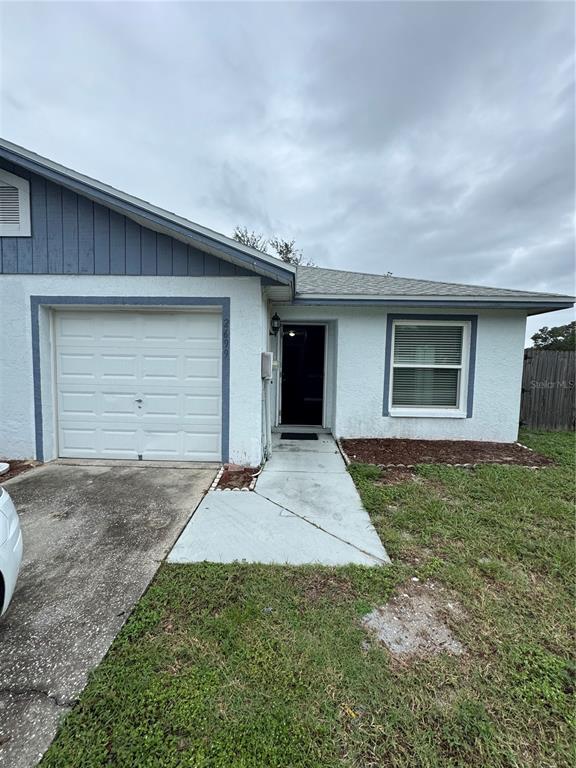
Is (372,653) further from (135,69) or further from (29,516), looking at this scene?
(135,69)

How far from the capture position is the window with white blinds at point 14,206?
5164 mm

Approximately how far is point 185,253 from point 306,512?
13.3 ft

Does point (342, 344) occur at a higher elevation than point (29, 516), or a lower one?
higher

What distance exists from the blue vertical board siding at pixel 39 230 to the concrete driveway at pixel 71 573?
3.16 metres

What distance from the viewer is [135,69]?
26.1ft

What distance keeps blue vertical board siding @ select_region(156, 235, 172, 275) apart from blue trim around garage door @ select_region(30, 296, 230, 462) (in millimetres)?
402

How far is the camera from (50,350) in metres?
5.56

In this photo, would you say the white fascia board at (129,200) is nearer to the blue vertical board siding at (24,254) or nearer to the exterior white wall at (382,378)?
the blue vertical board siding at (24,254)

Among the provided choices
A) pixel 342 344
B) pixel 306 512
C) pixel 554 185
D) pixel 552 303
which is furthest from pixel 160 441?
pixel 554 185

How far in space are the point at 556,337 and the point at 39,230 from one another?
3932 cm

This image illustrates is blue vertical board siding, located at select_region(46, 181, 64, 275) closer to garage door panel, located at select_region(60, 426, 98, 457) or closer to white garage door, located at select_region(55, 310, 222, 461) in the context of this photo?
white garage door, located at select_region(55, 310, 222, 461)

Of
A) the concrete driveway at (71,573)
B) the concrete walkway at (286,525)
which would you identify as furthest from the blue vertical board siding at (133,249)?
the concrete walkway at (286,525)

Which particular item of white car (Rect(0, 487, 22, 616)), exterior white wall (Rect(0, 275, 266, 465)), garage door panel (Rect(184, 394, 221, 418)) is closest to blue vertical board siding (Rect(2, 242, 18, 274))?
exterior white wall (Rect(0, 275, 266, 465))

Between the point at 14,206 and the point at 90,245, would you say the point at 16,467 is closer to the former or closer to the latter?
the point at 90,245
